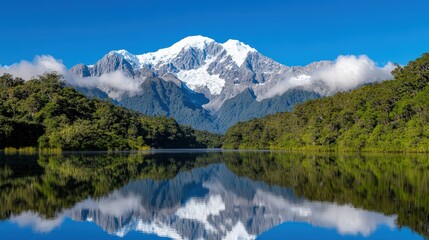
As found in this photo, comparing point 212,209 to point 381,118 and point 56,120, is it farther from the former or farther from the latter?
point 56,120

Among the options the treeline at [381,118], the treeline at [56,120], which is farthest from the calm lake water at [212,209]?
the treeline at [56,120]

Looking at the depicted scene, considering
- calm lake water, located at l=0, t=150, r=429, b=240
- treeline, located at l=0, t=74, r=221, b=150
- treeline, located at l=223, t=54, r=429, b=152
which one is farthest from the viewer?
treeline, located at l=0, t=74, r=221, b=150

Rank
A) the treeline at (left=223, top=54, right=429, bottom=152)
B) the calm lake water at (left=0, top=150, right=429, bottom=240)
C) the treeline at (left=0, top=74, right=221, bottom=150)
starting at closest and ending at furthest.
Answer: the calm lake water at (left=0, top=150, right=429, bottom=240) → the treeline at (left=223, top=54, right=429, bottom=152) → the treeline at (left=0, top=74, right=221, bottom=150)

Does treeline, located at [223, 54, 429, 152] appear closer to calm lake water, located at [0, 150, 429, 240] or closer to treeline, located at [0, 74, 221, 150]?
treeline, located at [0, 74, 221, 150]

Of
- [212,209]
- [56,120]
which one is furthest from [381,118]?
[212,209]

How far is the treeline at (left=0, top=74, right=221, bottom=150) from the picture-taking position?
116m

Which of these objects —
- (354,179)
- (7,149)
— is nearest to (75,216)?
(354,179)

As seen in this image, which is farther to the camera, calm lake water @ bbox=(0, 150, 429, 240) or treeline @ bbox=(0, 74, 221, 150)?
treeline @ bbox=(0, 74, 221, 150)

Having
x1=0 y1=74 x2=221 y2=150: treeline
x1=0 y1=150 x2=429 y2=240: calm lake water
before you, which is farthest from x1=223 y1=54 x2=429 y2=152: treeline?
x1=0 y1=150 x2=429 y2=240: calm lake water

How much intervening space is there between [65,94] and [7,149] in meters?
54.7

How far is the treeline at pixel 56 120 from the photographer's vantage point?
116 metres

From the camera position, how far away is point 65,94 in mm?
162625

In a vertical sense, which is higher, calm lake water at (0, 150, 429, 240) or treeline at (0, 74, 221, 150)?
treeline at (0, 74, 221, 150)

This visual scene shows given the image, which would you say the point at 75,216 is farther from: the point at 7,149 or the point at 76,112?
the point at 76,112
